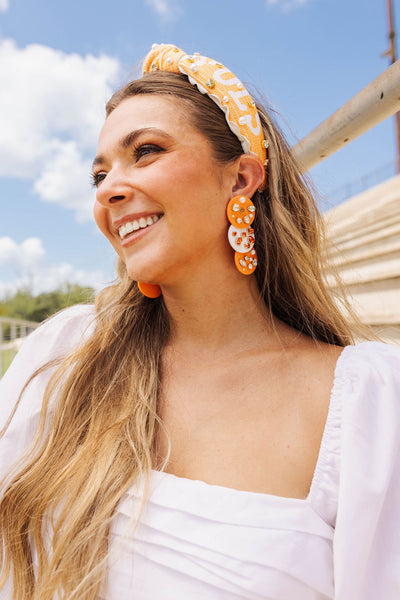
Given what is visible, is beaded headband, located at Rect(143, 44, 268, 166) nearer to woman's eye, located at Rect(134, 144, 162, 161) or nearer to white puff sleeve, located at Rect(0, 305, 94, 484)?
woman's eye, located at Rect(134, 144, 162, 161)

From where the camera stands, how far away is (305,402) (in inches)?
48.4

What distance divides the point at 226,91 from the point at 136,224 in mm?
475

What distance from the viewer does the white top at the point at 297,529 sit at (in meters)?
1.01

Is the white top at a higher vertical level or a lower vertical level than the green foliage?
lower

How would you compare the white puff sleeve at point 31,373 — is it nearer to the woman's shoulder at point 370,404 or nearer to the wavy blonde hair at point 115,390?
the wavy blonde hair at point 115,390

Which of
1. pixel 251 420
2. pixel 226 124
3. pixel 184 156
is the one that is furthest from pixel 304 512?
pixel 226 124

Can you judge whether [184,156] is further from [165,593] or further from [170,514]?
[165,593]

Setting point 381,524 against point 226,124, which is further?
point 226,124

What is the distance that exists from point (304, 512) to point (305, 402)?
27 centimetres

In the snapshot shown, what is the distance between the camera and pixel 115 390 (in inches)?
57.4

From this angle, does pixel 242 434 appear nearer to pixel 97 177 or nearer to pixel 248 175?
pixel 248 175

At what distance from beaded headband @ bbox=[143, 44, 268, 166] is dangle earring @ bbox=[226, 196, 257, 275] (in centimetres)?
16

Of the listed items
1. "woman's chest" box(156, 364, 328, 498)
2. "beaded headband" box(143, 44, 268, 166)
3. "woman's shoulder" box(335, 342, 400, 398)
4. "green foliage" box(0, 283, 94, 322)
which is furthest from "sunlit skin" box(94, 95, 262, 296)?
"green foliage" box(0, 283, 94, 322)

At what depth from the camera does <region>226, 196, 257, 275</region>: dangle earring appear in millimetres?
1334
